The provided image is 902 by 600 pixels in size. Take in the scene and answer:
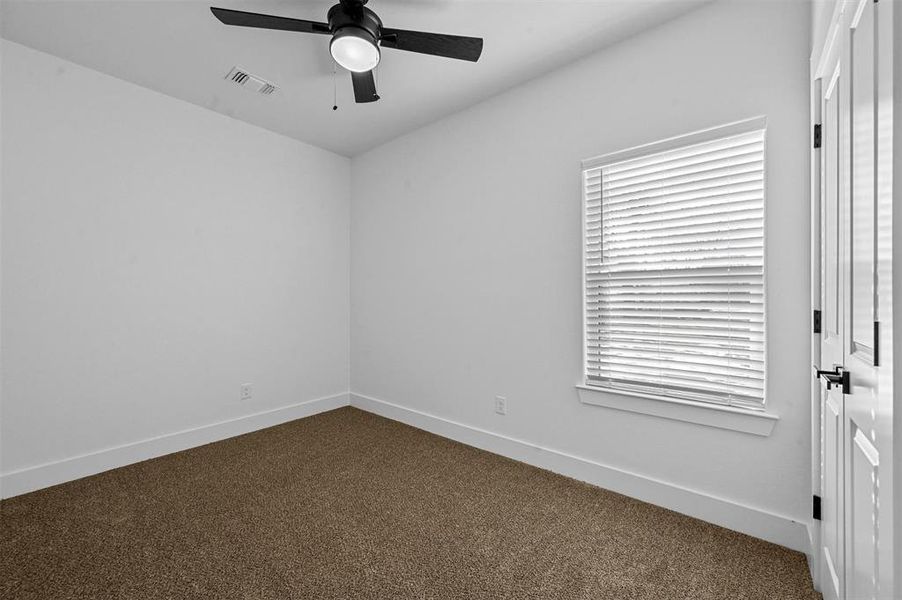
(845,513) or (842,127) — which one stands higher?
(842,127)

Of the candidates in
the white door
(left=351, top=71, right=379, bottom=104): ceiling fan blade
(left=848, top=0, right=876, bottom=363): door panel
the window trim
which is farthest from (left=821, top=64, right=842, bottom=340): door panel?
(left=351, top=71, right=379, bottom=104): ceiling fan blade

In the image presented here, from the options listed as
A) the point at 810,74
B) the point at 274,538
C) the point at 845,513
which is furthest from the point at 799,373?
the point at 274,538

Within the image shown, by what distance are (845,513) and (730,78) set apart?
6.46ft

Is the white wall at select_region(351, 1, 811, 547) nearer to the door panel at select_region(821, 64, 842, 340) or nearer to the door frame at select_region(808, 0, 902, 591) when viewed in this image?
the door frame at select_region(808, 0, 902, 591)

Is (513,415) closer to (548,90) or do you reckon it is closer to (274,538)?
(274,538)

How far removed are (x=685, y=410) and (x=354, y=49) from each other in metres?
2.50

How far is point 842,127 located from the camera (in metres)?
1.32

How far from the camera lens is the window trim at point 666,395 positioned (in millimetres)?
2021

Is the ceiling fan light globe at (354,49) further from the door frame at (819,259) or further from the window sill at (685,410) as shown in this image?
the window sill at (685,410)

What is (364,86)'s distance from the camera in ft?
7.86

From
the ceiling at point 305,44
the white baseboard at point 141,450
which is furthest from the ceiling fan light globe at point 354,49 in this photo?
the white baseboard at point 141,450

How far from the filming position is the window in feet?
6.78

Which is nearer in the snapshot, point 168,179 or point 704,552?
point 704,552

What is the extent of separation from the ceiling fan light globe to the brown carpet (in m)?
2.35
